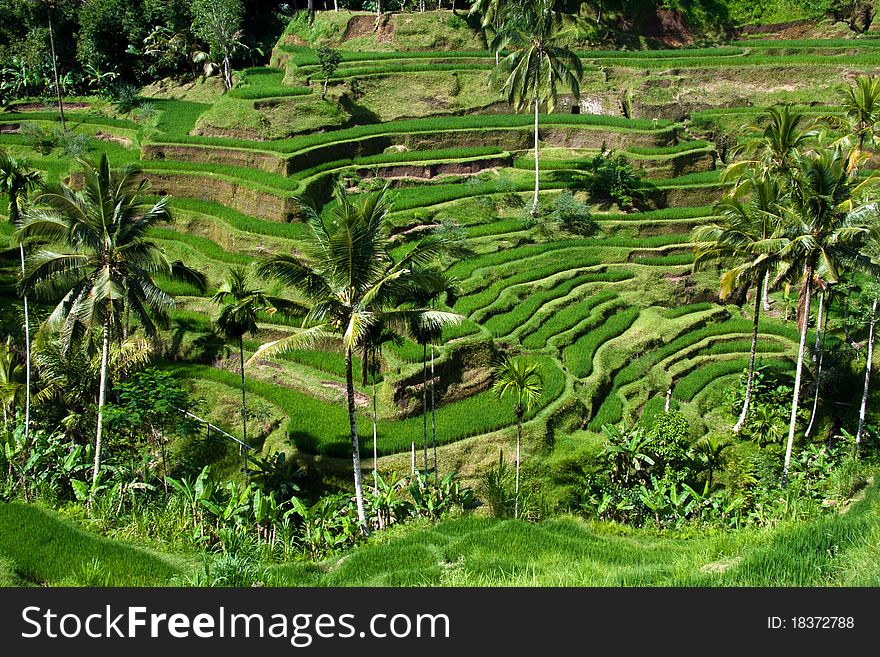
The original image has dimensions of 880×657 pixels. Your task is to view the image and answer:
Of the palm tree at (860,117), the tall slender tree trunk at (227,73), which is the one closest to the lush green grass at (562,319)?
the palm tree at (860,117)

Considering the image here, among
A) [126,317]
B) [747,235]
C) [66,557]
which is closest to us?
[66,557]

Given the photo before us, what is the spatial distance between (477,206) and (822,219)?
63.0ft

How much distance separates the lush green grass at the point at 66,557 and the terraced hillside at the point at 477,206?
8.08m

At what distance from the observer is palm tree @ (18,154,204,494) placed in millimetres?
20109

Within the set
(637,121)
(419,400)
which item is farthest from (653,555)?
(637,121)

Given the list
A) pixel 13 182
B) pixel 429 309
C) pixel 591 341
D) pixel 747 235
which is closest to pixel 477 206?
pixel 591 341

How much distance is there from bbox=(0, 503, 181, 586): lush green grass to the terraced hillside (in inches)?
318

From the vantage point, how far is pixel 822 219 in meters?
22.7

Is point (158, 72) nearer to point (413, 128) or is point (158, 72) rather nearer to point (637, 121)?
point (413, 128)

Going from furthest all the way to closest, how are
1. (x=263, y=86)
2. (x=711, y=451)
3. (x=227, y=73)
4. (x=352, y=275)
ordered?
(x=227, y=73), (x=263, y=86), (x=711, y=451), (x=352, y=275)

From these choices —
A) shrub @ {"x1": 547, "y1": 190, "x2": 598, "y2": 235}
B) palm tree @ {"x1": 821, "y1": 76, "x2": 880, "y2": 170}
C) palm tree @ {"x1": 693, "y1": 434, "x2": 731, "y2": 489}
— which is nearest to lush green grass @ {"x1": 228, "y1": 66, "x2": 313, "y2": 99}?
shrub @ {"x1": 547, "y1": 190, "x2": 598, "y2": 235}

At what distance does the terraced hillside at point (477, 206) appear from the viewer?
90.9ft

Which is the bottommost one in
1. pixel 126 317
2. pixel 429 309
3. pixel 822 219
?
pixel 126 317

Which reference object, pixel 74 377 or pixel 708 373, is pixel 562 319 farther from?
pixel 74 377
